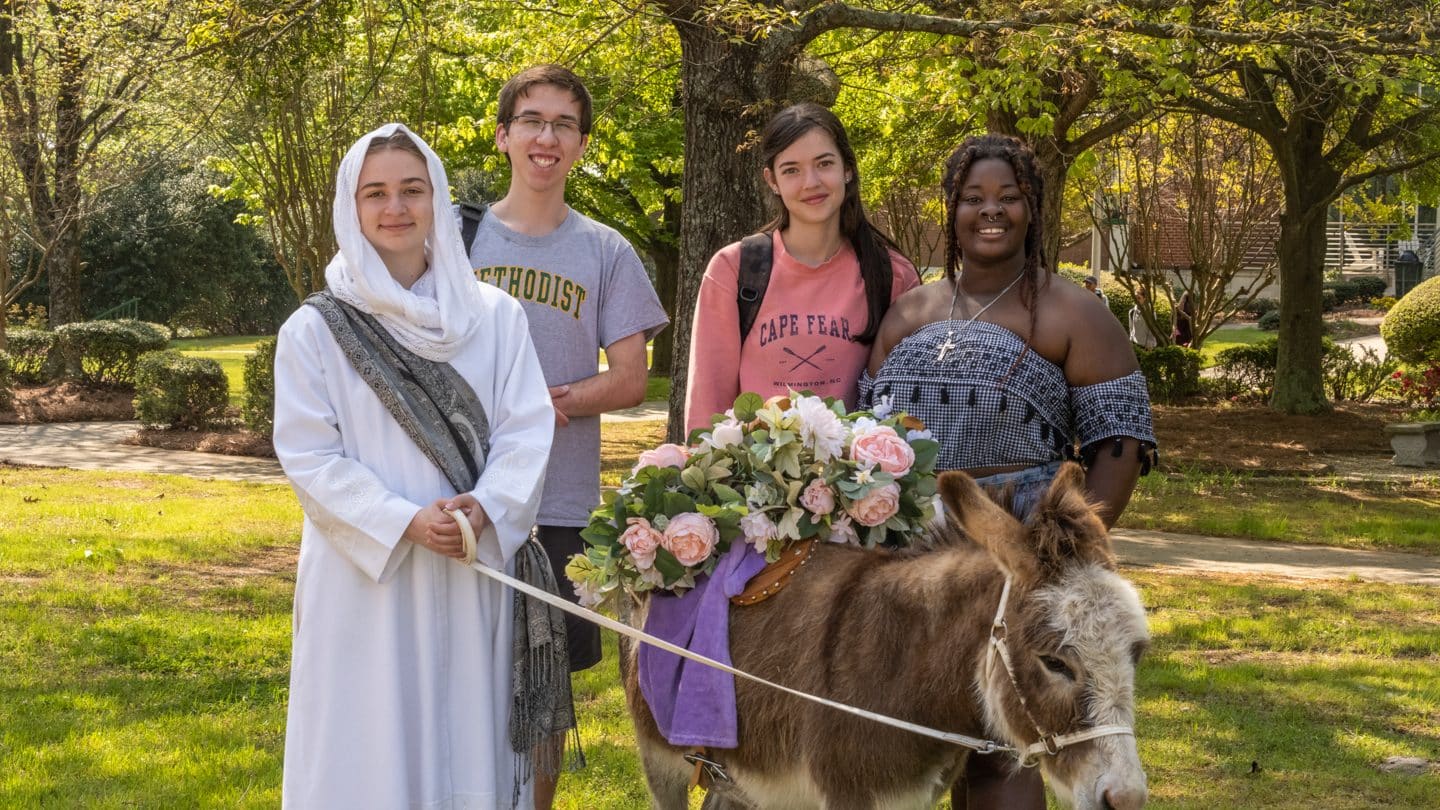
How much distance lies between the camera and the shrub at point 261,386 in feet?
54.7

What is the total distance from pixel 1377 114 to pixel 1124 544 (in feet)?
36.3

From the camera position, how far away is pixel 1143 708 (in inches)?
265

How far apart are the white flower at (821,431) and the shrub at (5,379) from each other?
1925cm

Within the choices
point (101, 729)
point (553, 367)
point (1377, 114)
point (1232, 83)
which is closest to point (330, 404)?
point (553, 367)

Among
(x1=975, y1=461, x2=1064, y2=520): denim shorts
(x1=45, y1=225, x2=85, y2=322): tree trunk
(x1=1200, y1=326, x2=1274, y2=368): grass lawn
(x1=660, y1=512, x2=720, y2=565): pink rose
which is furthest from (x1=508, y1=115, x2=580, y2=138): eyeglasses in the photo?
(x1=1200, y1=326, x2=1274, y2=368): grass lawn

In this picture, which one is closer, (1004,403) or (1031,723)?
A: (1031,723)

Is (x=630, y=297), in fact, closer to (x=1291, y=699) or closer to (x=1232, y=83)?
(x=1291, y=699)

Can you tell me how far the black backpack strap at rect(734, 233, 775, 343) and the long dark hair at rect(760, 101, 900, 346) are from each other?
0.54 ft

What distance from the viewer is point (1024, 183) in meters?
3.71

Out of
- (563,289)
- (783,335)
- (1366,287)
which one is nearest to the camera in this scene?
(783,335)

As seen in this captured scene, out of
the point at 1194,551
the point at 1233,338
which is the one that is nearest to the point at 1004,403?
the point at 1194,551

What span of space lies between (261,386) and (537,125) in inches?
532

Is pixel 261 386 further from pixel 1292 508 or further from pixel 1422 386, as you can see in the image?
pixel 1422 386

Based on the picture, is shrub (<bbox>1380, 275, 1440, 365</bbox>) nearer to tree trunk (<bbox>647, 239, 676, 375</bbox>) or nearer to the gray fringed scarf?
tree trunk (<bbox>647, 239, 676, 375</bbox>)
